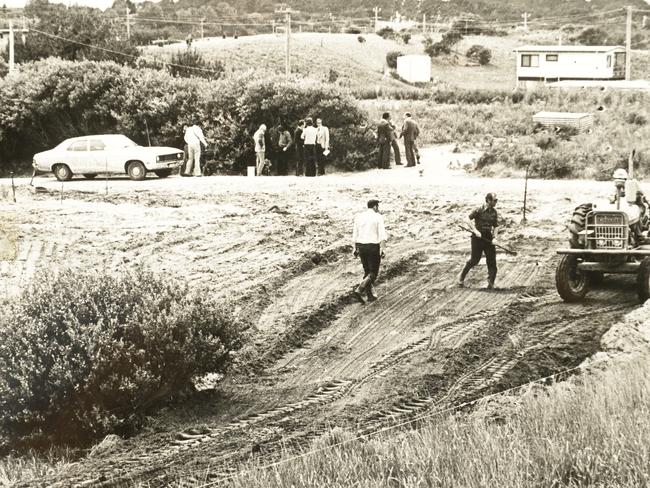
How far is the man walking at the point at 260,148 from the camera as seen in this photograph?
29867 millimetres

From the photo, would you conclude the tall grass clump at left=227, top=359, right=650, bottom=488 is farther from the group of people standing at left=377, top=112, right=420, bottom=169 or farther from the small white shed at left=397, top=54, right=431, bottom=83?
the small white shed at left=397, top=54, right=431, bottom=83

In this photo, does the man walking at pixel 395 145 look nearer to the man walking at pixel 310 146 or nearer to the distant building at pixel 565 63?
the man walking at pixel 310 146

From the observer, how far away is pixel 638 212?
15.8 metres

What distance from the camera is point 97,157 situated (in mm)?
30484

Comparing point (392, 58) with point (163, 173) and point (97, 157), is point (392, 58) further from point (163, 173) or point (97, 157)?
point (97, 157)

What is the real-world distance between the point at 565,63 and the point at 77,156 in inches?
1790

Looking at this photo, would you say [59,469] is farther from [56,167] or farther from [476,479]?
[56,167]

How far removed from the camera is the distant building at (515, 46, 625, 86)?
221 ft

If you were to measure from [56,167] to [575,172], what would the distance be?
15130 millimetres

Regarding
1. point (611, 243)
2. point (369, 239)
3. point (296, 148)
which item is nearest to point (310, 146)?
point (296, 148)

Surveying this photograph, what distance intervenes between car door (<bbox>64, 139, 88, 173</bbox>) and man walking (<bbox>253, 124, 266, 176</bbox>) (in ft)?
16.5

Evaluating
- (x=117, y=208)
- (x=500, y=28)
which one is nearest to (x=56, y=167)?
(x=117, y=208)

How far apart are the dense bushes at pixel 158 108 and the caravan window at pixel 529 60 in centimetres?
3855

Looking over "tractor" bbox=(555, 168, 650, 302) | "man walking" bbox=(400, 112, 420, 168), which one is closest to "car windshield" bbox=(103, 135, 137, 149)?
"man walking" bbox=(400, 112, 420, 168)
